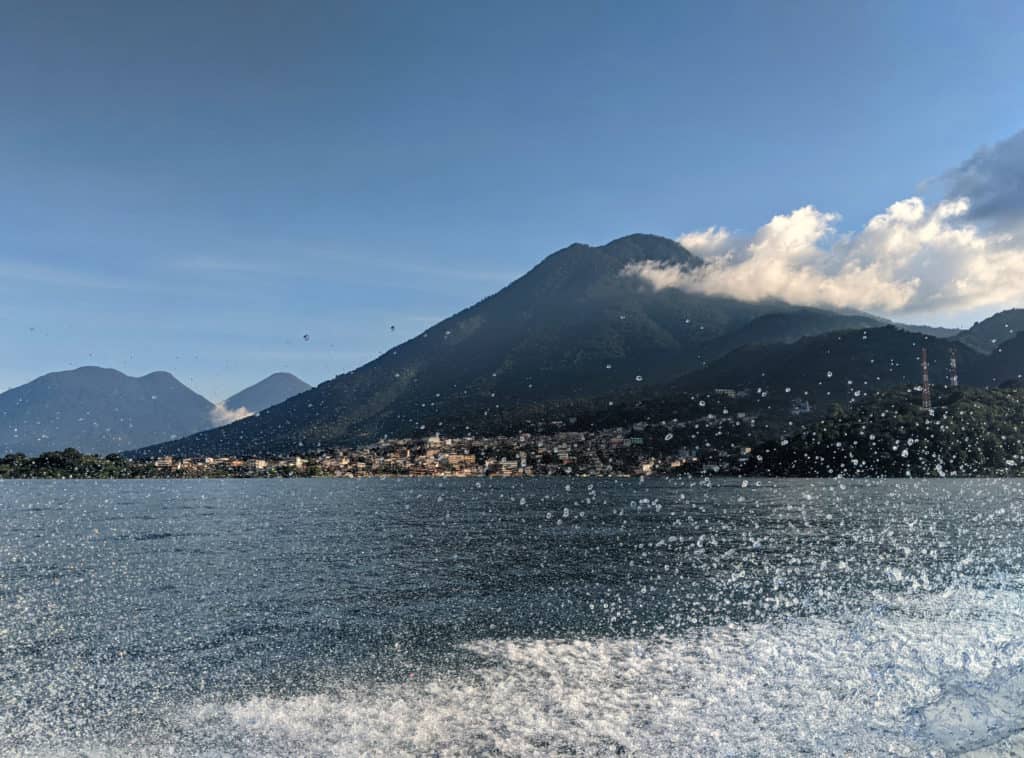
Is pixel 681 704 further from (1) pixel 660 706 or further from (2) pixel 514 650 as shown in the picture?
(2) pixel 514 650

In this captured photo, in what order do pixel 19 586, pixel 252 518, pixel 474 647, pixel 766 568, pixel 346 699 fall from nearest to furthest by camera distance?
pixel 346 699 < pixel 474 647 < pixel 19 586 < pixel 766 568 < pixel 252 518

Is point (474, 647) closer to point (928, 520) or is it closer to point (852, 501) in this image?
point (928, 520)

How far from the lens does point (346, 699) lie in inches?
692

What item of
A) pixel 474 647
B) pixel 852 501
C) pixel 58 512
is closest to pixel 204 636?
pixel 474 647

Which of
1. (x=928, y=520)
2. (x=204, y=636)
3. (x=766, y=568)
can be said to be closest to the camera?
(x=204, y=636)

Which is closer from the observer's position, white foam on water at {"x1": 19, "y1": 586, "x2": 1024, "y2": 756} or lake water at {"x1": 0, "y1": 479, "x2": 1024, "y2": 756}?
white foam on water at {"x1": 19, "y1": 586, "x2": 1024, "y2": 756}

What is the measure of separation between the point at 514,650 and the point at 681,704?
6.73 m

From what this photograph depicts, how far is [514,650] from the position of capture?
2216cm

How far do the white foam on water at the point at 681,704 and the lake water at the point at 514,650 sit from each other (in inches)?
3.1

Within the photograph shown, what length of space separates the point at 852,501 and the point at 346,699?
116041mm

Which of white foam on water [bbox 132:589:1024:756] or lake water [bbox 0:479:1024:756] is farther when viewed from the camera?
lake water [bbox 0:479:1024:756]

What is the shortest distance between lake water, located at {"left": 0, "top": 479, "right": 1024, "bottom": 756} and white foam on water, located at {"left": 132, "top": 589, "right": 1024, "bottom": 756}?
0.26 feet

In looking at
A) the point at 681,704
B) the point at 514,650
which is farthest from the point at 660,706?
the point at 514,650

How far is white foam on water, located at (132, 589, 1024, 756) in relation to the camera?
47.7ft
